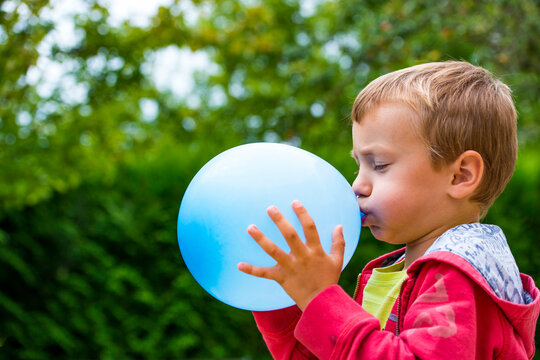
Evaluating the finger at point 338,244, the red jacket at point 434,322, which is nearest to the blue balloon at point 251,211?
the finger at point 338,244

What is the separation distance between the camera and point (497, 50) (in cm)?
858

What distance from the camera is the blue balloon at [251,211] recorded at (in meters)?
1.69

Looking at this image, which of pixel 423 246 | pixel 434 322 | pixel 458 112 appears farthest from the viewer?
pixel 423 246

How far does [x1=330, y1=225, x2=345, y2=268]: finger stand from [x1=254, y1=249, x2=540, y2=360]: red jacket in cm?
10

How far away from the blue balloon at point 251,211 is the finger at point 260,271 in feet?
0.16

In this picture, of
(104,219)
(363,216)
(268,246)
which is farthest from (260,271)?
(104,219)

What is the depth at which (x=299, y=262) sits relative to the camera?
1.61 m

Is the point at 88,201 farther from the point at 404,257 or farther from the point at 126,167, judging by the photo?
the point at 404,257

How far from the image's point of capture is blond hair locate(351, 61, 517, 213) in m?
1.80

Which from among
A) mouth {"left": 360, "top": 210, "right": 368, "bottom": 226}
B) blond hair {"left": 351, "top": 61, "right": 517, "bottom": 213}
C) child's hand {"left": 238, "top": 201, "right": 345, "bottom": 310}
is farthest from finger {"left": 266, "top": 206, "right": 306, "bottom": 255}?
blond hair {"left": 351, "top": 61, "right": 517, "bottom": 213}

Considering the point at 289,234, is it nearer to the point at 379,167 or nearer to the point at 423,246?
the point at 379,167

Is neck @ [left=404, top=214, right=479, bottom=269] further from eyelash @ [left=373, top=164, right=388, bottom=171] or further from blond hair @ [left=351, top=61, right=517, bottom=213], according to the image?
eyelash @ [left=373, top=164, right=388, bottom=171]

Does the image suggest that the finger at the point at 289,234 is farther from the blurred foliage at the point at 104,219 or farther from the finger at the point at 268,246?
the blurred foliage at the point at 104,219

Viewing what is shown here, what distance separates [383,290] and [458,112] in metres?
0.62
